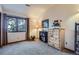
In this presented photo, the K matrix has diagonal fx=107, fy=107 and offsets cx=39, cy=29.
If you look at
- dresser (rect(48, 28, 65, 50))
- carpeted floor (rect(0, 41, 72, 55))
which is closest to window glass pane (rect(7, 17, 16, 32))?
carpeted floor (rect(0, 41, 72, 55))

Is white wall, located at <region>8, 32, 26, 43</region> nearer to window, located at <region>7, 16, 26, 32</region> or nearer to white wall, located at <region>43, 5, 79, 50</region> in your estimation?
window, located at <region>7, 16, 26, 32</region>

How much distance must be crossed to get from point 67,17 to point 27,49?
1030 mm

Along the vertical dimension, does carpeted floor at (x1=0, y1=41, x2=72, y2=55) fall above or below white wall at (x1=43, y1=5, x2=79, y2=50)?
below

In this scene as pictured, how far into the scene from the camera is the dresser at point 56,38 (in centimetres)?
216

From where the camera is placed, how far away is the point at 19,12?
2.23 meters

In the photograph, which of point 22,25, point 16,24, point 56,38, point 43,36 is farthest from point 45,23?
point 16,24

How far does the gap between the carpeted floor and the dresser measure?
0.10 m

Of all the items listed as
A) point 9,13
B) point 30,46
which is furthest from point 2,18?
point 30,46

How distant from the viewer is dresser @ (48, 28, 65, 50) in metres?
2.16

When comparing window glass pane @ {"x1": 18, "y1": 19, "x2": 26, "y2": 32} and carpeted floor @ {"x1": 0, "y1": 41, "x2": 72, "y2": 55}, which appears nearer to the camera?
carpeted floor @ {"x1": 0, "y1": 41, "x2": 72, "y2": 55}

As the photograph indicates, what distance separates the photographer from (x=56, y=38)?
7.25ft

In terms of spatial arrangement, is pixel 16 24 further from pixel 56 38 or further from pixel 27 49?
pixel 56 38
